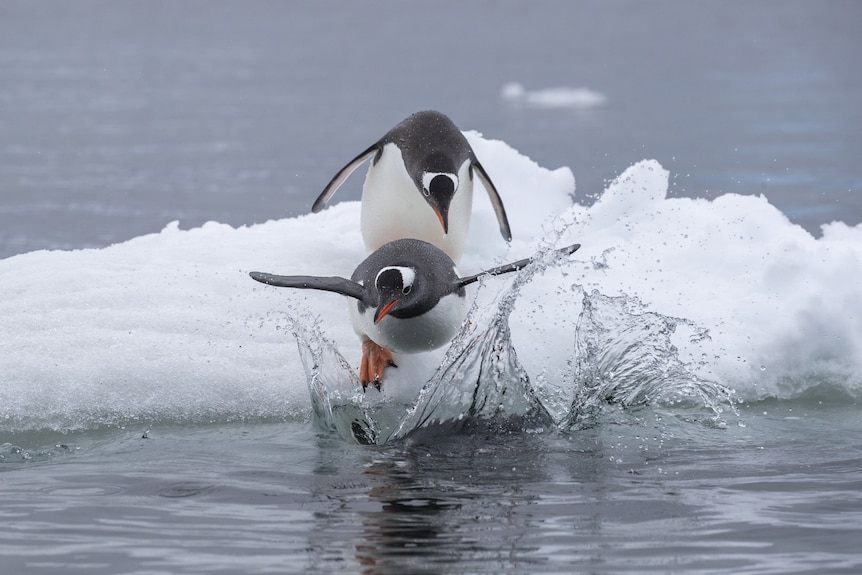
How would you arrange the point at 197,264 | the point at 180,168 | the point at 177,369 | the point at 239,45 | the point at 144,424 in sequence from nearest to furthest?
the point at 144,424 → the point at 177,369 → the point at 197,264 → the point at 180,168 → the point at 239,45

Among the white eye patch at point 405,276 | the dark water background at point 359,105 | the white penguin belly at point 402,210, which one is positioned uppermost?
the dark water background at point 359,105

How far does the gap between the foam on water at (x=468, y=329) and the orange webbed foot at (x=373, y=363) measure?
5cm

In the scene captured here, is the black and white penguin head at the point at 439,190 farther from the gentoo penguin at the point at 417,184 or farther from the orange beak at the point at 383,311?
the orange beak at the point at 383,311

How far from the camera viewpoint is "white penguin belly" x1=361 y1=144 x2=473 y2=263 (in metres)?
4.69

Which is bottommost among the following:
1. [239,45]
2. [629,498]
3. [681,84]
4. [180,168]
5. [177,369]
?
[629,498]

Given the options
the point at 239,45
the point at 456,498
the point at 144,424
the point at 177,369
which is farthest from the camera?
the point at 239,45

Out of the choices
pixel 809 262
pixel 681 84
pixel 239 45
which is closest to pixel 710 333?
pixel 809 262

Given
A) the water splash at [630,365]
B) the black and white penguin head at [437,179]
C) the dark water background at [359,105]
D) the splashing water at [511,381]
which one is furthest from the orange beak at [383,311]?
the dark water background at [359,105]

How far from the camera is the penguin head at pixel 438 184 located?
4383mm

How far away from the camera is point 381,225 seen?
479 centimetres

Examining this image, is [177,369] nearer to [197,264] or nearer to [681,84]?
[197,264]

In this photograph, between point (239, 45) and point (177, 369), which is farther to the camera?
point (239, 45)

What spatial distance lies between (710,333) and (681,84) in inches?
801

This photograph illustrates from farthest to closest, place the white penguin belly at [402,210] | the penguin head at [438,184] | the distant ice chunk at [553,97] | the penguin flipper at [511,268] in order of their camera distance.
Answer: the distant ice chunk at [553,97], the white penguin belly at [402,210], the penguin head at [438,184], the penguin flipper at [511,268]
